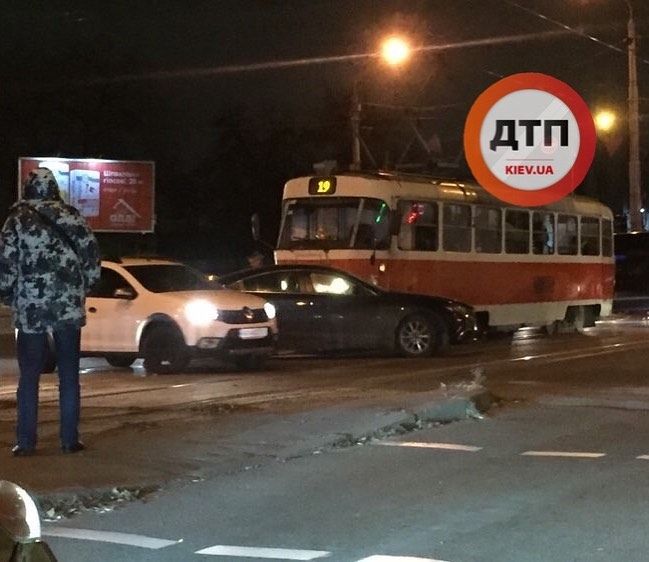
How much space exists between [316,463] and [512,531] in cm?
267

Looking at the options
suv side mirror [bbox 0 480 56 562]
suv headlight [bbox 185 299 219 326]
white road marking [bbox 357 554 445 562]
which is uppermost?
suv headlight [bbox 185 299 219 326]

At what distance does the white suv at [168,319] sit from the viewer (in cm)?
1673

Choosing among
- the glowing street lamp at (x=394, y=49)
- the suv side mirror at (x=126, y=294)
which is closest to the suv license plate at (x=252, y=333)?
the suv side mirror at (x=126, y=294)

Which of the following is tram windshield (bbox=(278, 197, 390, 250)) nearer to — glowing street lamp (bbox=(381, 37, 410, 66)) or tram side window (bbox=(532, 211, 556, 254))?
tram side window (bbox=(532, 211, 556, 254))

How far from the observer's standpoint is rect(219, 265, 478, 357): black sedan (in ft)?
63.8

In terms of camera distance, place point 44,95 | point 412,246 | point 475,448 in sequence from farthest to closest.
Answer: point 44,95 < point 412,246 < point 475,448

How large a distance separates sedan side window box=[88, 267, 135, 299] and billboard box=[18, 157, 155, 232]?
2676 cm

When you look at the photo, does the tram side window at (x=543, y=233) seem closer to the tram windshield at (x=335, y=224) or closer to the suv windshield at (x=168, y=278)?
the tram windshield at (x=335, y=224)

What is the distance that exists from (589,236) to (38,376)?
65.2 feet

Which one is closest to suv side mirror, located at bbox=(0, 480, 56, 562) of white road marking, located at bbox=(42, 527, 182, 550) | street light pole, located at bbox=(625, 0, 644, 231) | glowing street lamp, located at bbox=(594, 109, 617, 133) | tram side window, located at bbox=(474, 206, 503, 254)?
white road marking, located at bbox=(42, 527, 182, 550)

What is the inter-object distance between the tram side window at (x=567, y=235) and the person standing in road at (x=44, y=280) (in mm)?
18051

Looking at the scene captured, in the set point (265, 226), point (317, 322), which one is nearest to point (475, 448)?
point (317, 322)

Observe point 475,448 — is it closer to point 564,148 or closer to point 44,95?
point 564,148

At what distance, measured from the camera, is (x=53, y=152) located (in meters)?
56.2
